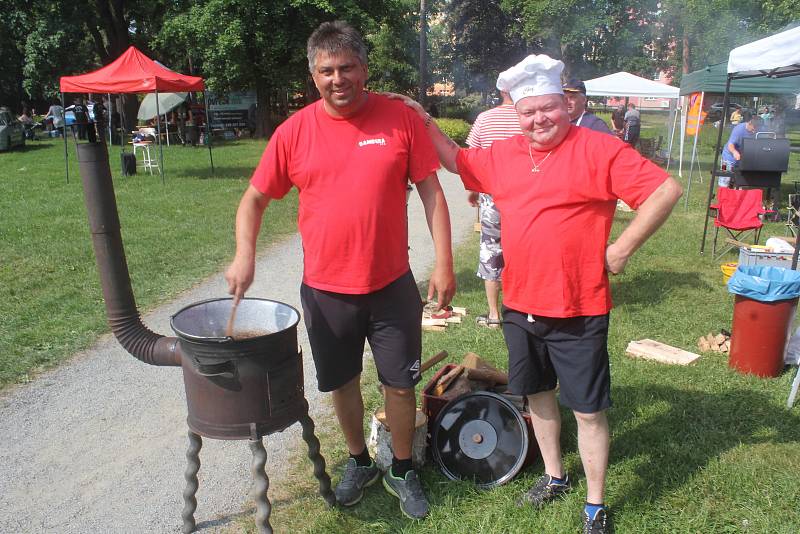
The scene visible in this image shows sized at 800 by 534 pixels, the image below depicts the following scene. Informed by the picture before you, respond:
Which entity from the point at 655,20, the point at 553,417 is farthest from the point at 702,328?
the point at 655,20

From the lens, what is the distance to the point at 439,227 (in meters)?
2.74

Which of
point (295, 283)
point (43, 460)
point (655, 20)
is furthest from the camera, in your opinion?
point (655, 20)

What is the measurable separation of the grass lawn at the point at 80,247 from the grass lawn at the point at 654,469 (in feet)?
9.15

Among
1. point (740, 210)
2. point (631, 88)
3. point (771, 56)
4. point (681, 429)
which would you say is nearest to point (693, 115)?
point (631, 88)

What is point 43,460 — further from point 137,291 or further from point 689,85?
point 689,85

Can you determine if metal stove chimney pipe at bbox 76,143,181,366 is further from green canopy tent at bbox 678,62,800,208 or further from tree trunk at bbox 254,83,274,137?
tree trunk at bbox 254,83,274,137

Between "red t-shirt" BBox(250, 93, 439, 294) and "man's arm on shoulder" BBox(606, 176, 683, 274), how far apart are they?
83cm

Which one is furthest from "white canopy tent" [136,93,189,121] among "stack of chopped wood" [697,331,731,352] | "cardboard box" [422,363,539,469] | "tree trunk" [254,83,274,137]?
"cardboard box" [422,363,539,469]

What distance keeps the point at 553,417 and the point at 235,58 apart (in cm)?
2325

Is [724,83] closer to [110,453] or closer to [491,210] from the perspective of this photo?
[491,210]

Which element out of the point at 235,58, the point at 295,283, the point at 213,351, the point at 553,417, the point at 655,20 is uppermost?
the point at 655,20

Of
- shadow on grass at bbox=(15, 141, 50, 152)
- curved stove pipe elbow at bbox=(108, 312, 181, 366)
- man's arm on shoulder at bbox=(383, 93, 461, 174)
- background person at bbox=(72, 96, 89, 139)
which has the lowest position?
shadow on grass at bbox=(15, 141, 50, 152)

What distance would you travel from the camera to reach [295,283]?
702cm

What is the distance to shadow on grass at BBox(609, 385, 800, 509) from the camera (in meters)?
3.25
